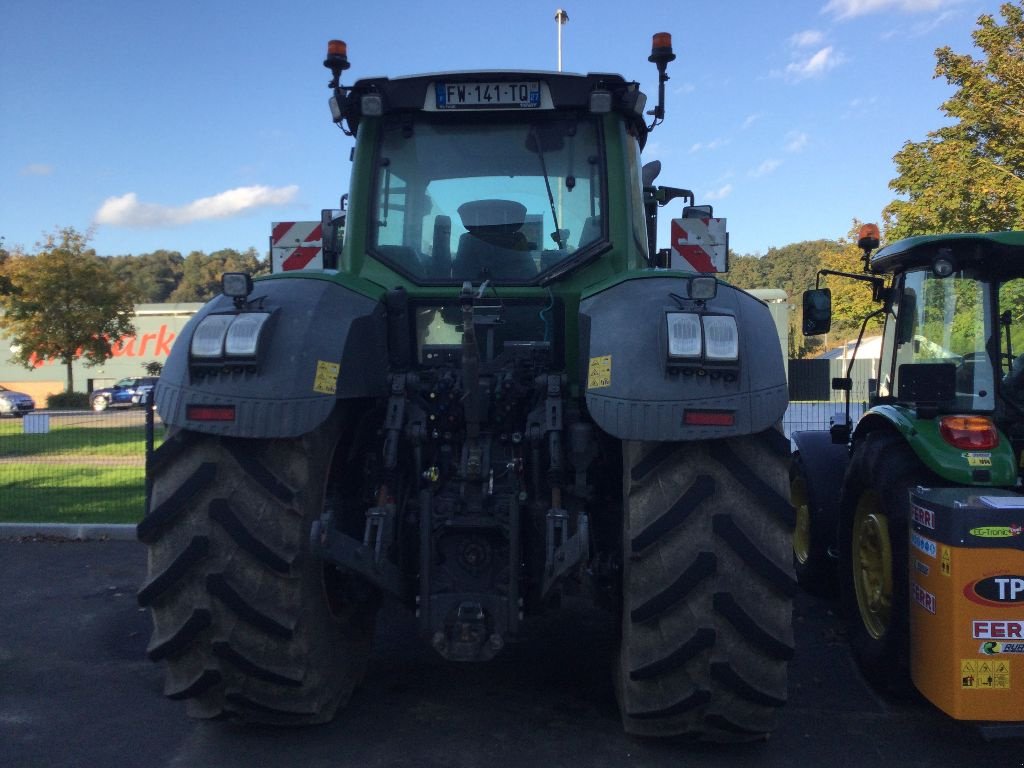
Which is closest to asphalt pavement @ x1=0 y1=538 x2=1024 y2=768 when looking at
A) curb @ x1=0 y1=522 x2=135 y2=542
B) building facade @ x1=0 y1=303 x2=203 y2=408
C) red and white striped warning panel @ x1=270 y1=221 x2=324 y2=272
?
curb @ x1=0 y1=522 x2=135 y2=542

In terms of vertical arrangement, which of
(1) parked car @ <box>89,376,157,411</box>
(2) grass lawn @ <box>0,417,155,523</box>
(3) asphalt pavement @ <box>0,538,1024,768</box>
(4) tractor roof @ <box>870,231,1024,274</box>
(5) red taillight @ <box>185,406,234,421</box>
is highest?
(4) tractor roof @ <box>870,231,1024,274</box>

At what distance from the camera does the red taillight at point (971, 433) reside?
410 cm

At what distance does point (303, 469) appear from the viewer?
3.36 m

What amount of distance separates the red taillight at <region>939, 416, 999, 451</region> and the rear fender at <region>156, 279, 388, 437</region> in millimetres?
2727

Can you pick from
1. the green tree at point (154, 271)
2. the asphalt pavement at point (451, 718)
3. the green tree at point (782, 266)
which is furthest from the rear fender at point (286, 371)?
the green tree at point (154, 271)

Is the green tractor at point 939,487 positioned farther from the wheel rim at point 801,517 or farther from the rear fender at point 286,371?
the rear fender at point 286,371

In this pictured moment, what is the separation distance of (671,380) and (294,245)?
201 inches

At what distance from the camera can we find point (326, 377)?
338 centimetres

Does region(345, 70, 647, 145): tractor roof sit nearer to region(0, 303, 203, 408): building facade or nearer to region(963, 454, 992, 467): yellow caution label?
region(963, 454, 992, 467): yellow caution label

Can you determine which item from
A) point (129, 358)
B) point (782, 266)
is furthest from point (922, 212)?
point (782, 266)

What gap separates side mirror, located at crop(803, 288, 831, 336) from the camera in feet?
18.0

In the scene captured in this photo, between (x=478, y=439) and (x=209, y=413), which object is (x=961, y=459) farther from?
(x=209, y=413)

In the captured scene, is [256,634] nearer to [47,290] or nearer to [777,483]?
[777,483]

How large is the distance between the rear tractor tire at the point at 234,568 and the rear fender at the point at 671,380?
1175mm
